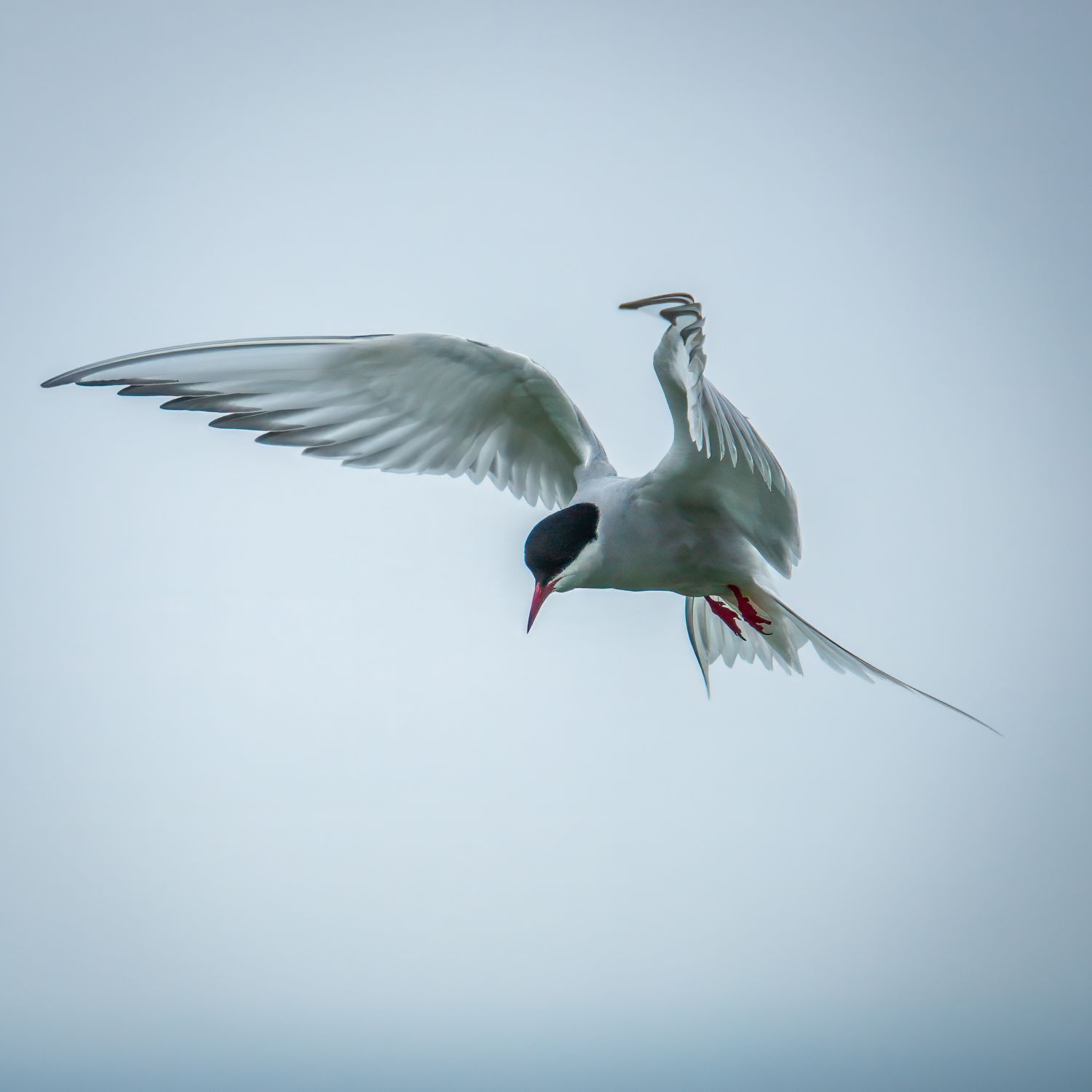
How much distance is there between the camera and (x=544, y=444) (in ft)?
10.1

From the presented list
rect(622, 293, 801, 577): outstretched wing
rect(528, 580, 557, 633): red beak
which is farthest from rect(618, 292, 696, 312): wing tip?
rect(528, 580, 557, 633): red beak

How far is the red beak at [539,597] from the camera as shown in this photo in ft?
7.63

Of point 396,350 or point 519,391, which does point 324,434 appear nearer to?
point 396,350

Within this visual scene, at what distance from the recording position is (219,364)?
2.41 m

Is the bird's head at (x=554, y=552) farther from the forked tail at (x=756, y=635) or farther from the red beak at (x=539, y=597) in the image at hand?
the forked tail at (x=756, y=635)

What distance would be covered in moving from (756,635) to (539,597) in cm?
88

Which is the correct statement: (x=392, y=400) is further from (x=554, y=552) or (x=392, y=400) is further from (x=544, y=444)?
(x=554, y=552)

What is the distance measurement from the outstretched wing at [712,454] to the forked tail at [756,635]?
15 centimetres

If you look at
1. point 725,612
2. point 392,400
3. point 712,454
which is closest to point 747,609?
point 725,612

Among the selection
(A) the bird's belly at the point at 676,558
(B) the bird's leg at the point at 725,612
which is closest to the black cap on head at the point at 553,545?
(A) the bird's belly at the point at 676,558

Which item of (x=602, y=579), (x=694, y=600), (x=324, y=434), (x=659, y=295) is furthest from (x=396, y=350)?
(x=694, y=600)

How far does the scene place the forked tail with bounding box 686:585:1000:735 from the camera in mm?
2475

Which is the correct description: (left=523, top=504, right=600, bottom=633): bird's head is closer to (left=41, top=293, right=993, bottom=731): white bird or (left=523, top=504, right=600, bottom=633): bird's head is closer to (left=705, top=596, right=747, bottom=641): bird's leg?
(left=41, top=293, right=993, bottom=731): white bird

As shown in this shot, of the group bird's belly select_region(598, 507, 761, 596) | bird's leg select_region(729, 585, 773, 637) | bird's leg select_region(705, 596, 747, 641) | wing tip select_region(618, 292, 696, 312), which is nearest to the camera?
wing tip select_region(618, 292, 696, 312)
